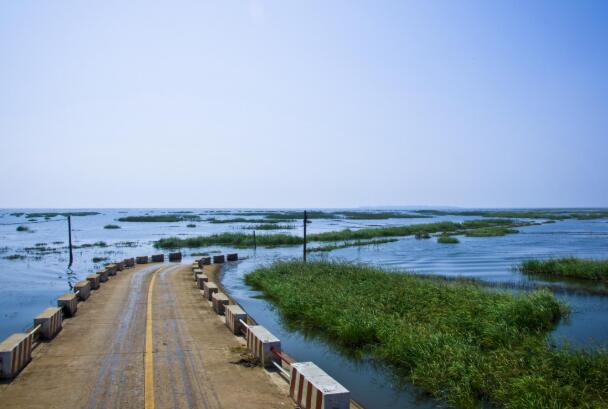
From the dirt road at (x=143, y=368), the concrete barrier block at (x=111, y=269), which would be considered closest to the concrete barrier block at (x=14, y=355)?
the dirt road at (x=143, y=368)

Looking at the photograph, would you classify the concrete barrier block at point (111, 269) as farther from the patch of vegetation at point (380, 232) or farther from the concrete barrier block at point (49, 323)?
the patch of vegetation at point (380, 232)

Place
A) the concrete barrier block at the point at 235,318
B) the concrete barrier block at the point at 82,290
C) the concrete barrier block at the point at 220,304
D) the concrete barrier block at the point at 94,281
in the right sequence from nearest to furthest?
the concrete barrier block at the point at 235,318 < the concrete barrier block at the point at 220,304 < the concrete barrier block at the point at 82,290 < the concrete barrier block at the point at 94,281

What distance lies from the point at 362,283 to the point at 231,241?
145 feet

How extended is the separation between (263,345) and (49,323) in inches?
268

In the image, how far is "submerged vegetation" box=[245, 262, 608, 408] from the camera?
10570mm

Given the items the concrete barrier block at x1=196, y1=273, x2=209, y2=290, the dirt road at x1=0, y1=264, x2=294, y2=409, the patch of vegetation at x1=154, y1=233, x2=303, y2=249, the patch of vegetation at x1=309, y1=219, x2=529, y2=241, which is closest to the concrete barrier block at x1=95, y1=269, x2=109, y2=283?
the concrete barrier block at x1=196, y1=273, x2=209, y2=290

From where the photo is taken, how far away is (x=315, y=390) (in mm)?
7723

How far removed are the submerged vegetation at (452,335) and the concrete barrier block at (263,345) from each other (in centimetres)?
405

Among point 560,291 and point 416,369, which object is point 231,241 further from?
point 416,369

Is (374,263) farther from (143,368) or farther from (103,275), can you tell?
(143,368)

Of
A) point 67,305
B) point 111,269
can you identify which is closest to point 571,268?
point 111,269

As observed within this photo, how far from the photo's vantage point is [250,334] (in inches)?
479

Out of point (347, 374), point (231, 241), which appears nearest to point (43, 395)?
point (347, 374)

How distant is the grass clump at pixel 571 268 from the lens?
102ft
